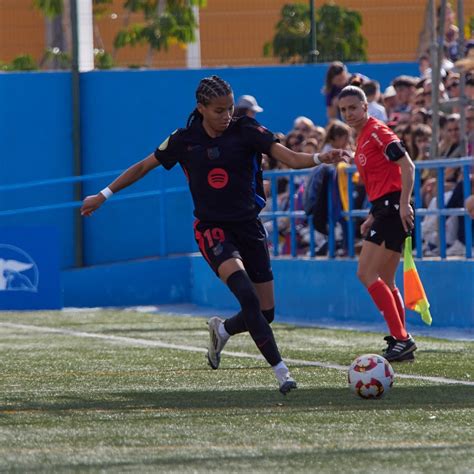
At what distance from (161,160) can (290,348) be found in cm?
345

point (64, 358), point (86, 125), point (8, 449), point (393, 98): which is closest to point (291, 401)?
point (8, 449)

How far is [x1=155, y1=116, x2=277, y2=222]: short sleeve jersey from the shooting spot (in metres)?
9.30

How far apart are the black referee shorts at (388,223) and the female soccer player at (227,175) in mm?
1749

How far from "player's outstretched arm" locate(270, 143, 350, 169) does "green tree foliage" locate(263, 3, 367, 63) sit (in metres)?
14.0

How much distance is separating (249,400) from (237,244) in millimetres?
1179

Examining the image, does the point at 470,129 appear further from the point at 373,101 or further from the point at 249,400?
the point at 249,400

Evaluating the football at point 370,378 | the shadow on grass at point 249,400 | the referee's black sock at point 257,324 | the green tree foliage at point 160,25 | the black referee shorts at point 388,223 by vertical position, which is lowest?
the shadow on grass at point 249,400

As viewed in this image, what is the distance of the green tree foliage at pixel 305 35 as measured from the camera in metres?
23.8

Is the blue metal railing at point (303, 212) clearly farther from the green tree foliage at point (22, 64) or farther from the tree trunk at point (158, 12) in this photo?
the tree trunk at point (158, 12)

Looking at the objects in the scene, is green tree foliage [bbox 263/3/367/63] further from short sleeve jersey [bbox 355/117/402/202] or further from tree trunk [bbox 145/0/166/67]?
short sleeve jersey [bbox 355/117/402/202]

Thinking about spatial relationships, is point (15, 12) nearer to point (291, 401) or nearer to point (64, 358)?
point (64, 358)

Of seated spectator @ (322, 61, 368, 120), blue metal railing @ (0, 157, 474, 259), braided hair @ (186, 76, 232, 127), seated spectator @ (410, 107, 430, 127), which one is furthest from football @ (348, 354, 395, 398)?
seated spectator @ (322, 61, 368, 120)

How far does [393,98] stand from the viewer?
18.8 meters

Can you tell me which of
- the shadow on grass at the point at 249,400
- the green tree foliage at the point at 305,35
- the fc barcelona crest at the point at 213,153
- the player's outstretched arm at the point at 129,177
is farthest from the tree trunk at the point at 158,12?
the shadow on grass at the point at 249,400
